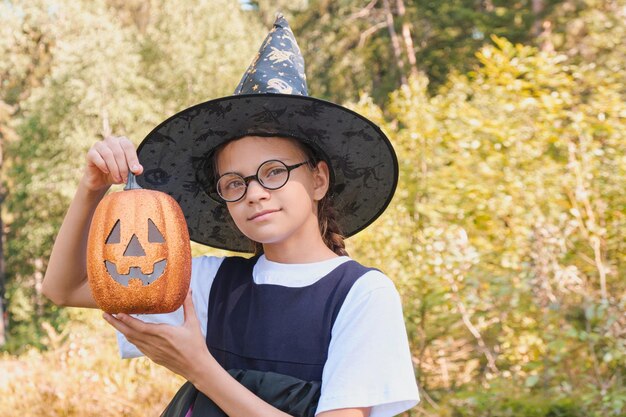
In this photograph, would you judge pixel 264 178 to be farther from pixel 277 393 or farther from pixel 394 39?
pixel 394 39

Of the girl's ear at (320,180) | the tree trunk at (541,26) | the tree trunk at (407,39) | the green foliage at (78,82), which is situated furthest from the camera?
the tree trunk at (407,39)

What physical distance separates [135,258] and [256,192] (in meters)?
0.31

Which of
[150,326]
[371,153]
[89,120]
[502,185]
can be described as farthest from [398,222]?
[89,120]

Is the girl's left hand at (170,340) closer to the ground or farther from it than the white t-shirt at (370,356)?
farther from it

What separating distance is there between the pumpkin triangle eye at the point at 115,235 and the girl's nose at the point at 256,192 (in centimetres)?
30

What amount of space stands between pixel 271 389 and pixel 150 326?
1.02ft

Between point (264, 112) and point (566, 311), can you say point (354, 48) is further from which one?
point (264, 112)

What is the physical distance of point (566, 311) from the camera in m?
4.96

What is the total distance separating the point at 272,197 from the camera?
1.89 metres

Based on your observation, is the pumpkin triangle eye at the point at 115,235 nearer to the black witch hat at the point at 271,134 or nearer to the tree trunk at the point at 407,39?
the black witch hat at the point at 271,134

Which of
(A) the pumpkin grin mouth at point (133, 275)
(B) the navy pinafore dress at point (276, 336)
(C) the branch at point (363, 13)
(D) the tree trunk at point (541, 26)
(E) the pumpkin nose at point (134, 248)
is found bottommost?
(B) the navy pinafore dress at point (276, 336)

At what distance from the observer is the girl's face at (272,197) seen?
74.3 inches

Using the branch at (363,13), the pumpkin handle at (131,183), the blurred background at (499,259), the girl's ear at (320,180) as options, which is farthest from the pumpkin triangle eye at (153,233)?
the branch at (363,13)

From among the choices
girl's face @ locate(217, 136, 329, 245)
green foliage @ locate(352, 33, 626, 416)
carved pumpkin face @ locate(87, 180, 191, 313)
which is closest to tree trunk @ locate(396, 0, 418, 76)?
green foliage @ locate(352, 33, 626, 416)
